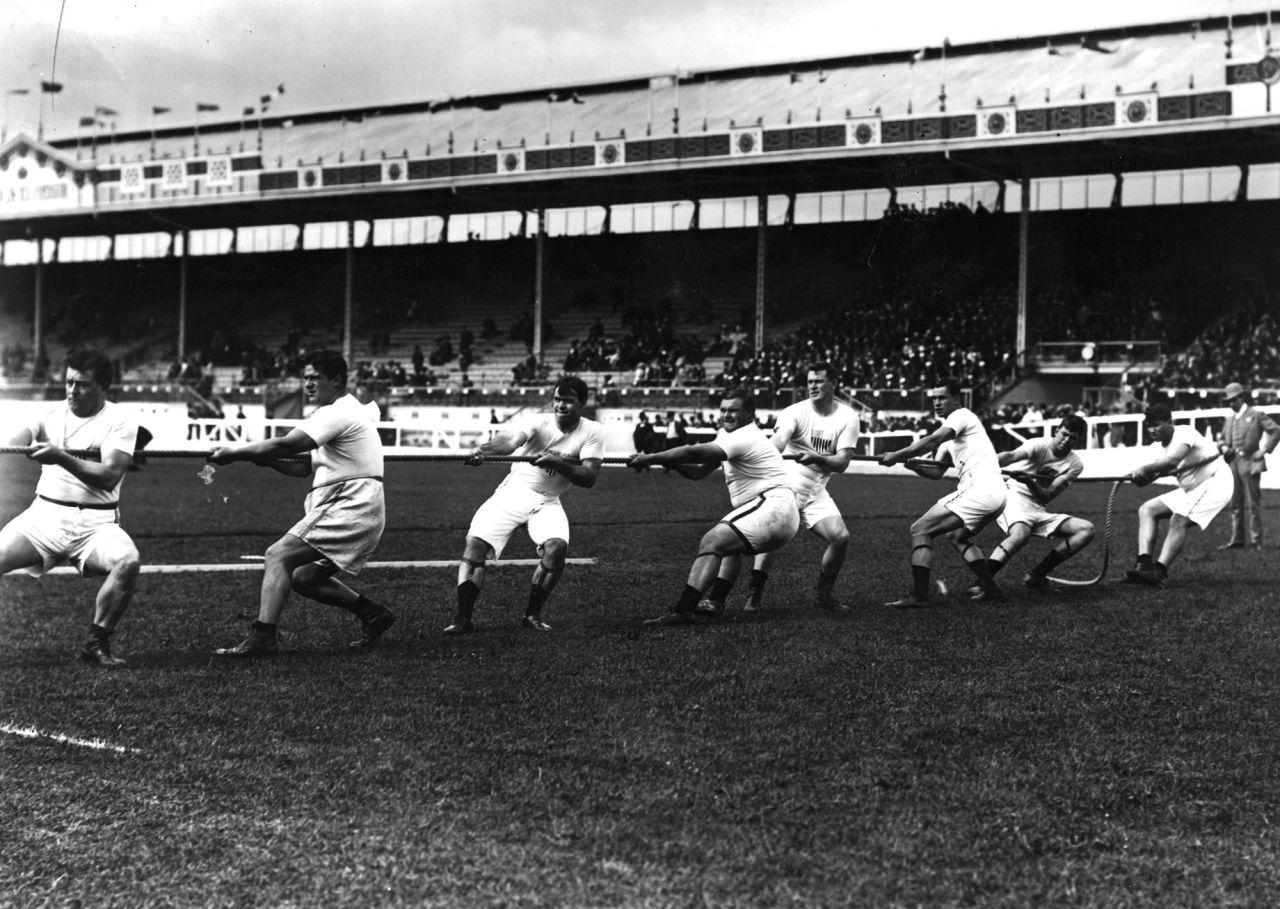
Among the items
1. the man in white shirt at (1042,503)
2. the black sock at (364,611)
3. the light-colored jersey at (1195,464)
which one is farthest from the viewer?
the light-colored jersey at (1195,464)

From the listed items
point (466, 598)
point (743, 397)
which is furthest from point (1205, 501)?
point (466, 598)


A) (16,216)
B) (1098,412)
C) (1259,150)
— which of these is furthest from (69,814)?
(16,216)

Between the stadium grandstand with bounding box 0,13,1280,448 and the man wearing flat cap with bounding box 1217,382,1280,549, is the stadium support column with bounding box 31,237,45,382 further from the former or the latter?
the man wearing flat cap with bounding box 1217,382,1280,549

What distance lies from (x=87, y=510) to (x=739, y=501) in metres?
4.32

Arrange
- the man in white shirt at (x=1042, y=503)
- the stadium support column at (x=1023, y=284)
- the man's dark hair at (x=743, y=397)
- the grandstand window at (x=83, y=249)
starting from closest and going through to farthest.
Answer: the man's dark hair at (x=743, y=397), the man in white shirt at (x=1042, y=503), the stadium support column at (x=1023, y=284), the grandstand window at (x=83, y=249)

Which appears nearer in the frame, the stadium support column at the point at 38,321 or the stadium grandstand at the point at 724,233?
the stadium grandstand at the point at 724,233

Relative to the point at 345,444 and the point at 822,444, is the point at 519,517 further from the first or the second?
the point at 822,444

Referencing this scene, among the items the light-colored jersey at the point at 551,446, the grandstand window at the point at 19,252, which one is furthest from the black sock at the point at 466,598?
the grandstand window at the point at 19,252

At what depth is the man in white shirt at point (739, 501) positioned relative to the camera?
9234 mm

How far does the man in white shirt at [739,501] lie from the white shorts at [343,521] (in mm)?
1941

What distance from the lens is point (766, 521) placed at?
9398mm

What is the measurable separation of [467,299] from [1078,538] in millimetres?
36728

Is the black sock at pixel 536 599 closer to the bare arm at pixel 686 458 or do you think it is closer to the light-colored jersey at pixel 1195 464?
the bare arm at pixel 686 458

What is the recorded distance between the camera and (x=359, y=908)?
3.89 metres
